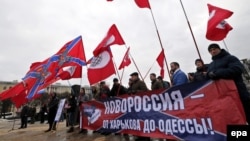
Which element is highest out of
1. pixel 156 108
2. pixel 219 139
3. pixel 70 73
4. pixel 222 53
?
pixel 70 73

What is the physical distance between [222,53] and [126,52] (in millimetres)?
5364

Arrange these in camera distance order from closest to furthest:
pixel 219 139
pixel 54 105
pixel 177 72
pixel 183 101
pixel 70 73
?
pixel 219 139
pixel 183 101
pixel 177 72
pixel 70 73
pixel 54 105

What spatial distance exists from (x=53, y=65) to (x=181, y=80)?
7.31 m

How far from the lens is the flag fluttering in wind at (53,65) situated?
36.1 feet

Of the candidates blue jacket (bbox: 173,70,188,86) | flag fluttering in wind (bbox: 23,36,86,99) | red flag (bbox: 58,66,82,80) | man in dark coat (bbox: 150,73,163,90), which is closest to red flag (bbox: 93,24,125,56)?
flag fluttering in wind (bbox: 23,36,86,99)

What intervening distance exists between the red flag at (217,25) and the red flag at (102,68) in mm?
4007

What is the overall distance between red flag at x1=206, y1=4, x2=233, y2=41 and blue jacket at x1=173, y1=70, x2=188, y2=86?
51.6 inches

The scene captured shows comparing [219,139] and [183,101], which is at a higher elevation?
[183,101]

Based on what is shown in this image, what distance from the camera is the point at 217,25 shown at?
6.27 metres

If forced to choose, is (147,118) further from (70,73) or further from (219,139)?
(70,73)

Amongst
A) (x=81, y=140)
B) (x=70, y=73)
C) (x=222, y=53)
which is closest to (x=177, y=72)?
(x=222, y=53)

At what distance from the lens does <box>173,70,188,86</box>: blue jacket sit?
275 inches

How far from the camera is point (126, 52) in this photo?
1016 cm

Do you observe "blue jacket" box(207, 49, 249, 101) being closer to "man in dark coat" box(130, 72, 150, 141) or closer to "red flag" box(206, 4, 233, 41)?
"red flag" box(206, 4, 233, 41)
